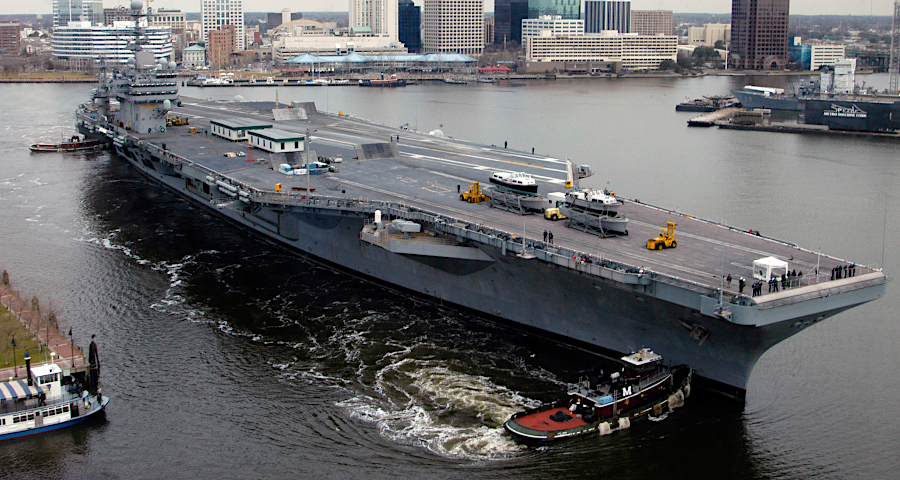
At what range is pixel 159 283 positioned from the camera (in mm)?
33625

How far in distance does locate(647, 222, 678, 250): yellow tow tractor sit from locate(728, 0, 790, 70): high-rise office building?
155733 mm

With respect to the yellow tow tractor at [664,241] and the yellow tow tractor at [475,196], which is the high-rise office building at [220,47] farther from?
the yellow tow tractor at [664,241]

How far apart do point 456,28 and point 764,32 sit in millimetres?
62077

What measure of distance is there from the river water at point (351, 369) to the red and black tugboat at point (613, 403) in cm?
39

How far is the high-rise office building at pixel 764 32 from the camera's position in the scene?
16962 cm

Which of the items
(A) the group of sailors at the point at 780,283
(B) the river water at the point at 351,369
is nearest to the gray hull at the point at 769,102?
(B) the river water at the point at 351,369

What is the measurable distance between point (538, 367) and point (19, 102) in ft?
313

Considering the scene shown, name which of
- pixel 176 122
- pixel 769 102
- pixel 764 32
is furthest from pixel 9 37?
pixel 764 32

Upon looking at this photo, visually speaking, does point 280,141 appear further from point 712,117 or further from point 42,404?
point 712,117

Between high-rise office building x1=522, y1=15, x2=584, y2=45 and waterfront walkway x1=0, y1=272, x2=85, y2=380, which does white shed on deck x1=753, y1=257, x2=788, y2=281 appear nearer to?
waterfront walkway x1=0, y1=272, x2=85, y2=380

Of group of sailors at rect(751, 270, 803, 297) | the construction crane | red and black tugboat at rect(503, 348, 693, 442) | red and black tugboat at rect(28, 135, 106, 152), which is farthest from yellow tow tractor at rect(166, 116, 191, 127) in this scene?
the construction crane

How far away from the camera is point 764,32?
170750 mm

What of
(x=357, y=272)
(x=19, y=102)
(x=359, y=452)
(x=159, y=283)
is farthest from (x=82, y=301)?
(x=19, y=102)

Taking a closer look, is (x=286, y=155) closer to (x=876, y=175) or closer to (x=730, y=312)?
(x=730, y=312)
